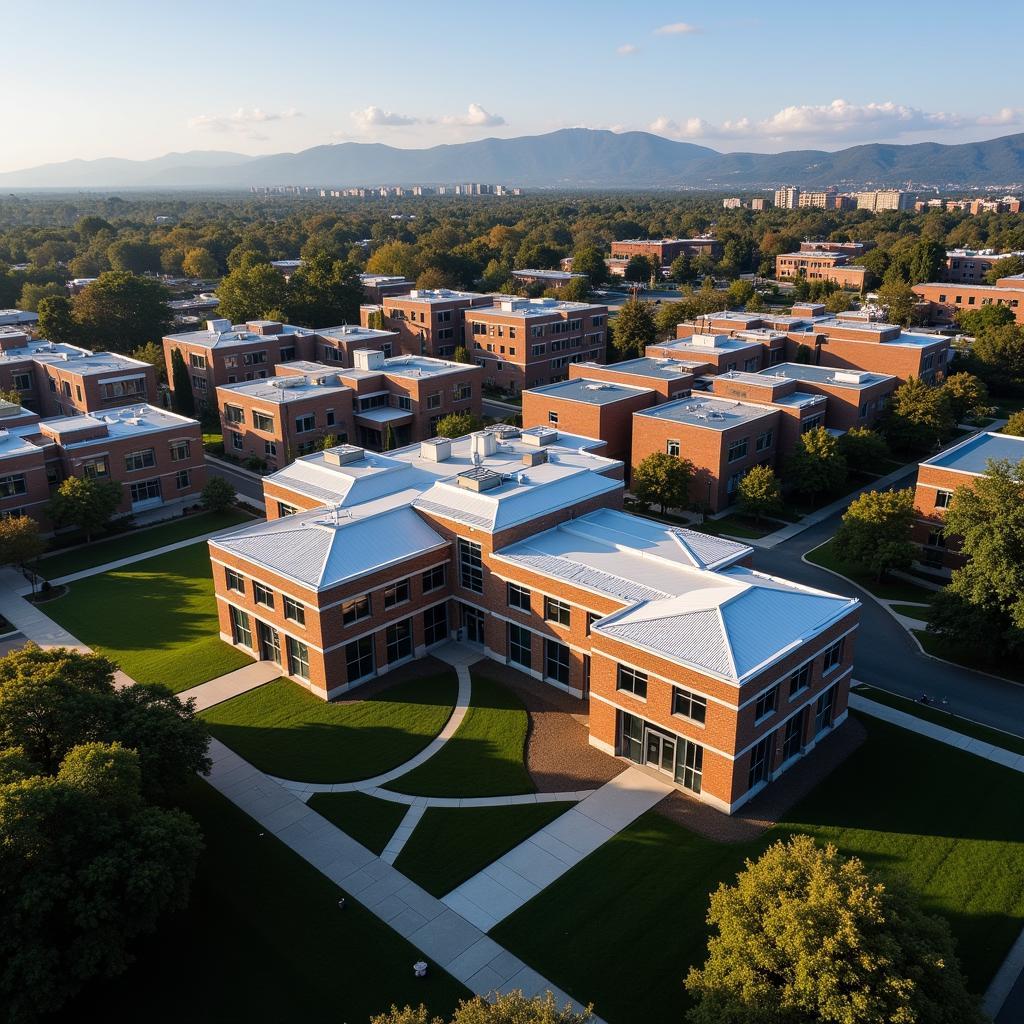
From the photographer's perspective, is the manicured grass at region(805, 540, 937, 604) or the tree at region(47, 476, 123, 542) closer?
the manicured grass at region(805, 540, 937, 604)

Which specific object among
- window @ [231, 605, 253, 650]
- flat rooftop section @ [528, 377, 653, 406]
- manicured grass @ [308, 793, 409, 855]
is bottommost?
manicured grass @ [308, 793, 409, 855]

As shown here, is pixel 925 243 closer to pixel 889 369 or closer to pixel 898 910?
pixel 889 369

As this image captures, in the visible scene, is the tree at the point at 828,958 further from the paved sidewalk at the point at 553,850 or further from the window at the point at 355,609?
the window at the point at 355,609

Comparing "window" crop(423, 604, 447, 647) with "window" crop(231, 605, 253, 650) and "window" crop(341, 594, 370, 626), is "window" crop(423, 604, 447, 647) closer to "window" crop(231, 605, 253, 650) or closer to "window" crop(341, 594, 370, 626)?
"window" crop(341, 594, 370, 626)

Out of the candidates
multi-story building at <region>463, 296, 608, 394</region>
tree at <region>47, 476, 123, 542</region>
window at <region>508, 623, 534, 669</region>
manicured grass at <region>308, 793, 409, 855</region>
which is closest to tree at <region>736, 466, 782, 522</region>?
window at <region>508, 623, 534, 669</region>

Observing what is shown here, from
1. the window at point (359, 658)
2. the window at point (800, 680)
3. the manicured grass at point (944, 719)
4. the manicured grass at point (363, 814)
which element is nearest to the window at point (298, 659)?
the window at point (359, 658)
